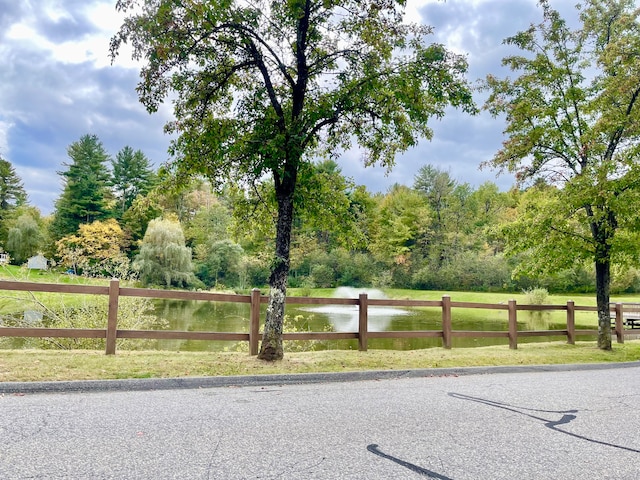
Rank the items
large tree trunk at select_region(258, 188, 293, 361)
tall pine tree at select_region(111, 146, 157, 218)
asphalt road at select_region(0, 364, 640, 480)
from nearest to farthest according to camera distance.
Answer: asphalt road at select_region(0, 364, 640, 480), large tree trunk at select_region(258, 188, 293, 361), tall pine tree at select_region(111, 146, 157, 218)

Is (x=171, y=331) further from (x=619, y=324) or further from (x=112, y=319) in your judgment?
(x=619, y=324)

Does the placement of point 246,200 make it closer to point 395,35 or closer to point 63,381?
point 395,35

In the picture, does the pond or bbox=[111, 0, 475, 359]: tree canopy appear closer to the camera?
bbox=[111, 0, 475, 359]: tree canopy

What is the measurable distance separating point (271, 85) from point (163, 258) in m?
29.9

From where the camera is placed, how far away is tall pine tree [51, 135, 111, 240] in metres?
45.3

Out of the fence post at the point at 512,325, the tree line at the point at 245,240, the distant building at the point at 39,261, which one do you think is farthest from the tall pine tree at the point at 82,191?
the fence post at the point at 512,325

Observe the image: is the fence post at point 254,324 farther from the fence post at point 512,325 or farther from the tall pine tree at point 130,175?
the tall pine tree at point 130,175

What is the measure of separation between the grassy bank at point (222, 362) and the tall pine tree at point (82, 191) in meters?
43.0

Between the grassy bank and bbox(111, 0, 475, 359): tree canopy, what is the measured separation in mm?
759

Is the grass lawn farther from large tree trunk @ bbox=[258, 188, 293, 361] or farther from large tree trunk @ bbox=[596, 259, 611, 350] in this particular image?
large tree trunk @ bbox=[596, 259, 611, 350]

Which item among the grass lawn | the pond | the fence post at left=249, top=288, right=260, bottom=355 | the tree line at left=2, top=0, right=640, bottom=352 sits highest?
the tree line at left=2, top=0, right=640, bottom=352

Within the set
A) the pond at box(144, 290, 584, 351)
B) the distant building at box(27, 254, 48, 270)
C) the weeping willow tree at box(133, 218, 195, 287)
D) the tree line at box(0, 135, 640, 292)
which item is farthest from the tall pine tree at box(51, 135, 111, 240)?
the pond at box(144, 290, 584, 351)

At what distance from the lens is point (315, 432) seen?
160 inches

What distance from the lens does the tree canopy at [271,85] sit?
757 centimetres
